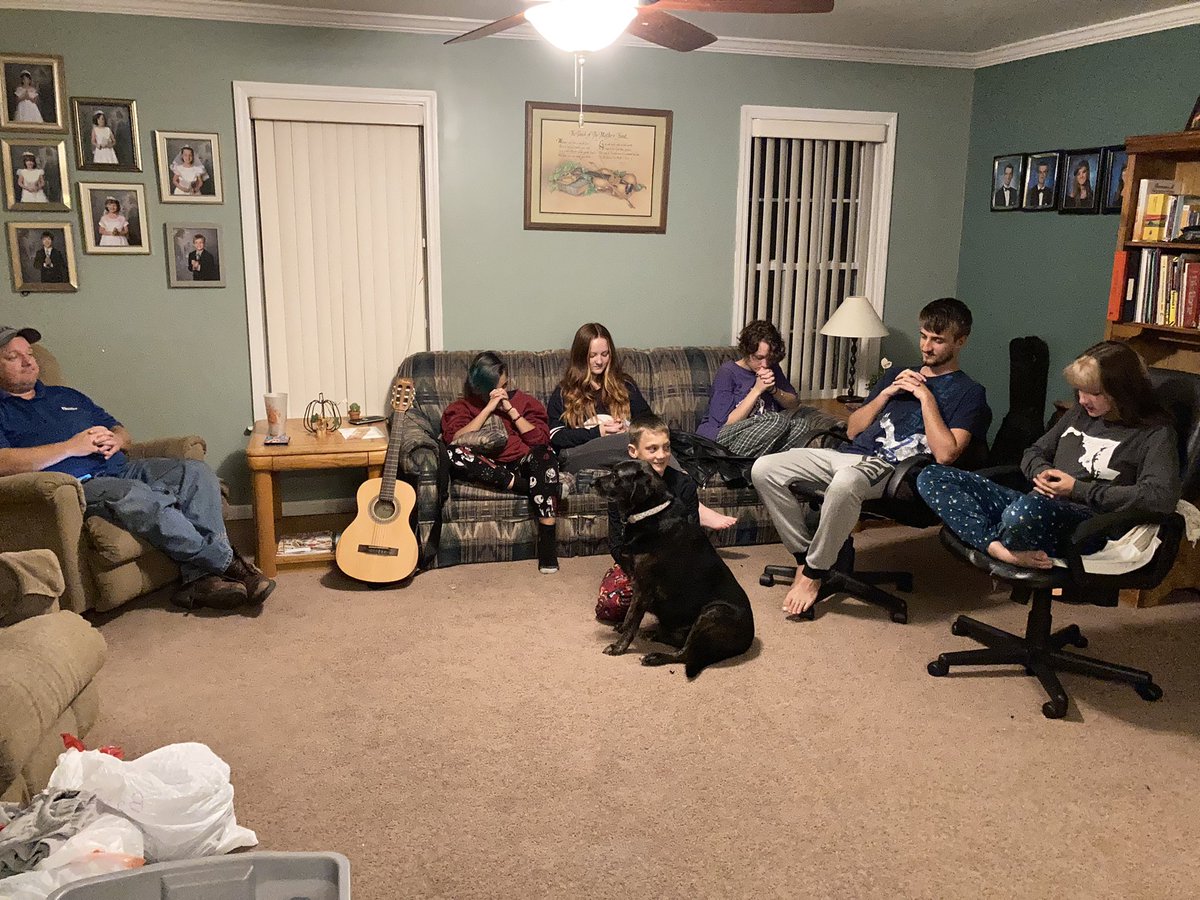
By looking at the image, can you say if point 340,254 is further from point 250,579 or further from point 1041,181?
point 1041,181

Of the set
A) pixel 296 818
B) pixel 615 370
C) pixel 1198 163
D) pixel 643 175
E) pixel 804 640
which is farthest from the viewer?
pixel 643 175

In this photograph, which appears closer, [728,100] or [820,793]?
[820,793]

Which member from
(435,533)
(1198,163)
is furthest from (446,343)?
(1198,163)

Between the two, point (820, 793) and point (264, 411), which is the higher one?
point (264, 411)

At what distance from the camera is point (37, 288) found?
4.33m

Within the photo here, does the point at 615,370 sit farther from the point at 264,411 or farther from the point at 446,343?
the point at 264,411

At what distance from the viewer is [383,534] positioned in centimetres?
397

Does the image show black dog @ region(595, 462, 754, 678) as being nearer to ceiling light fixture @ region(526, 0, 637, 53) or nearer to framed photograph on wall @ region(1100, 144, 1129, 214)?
ceiling light fixture @ region(526, 0, 637, 53)

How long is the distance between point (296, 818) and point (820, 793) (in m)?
1.33

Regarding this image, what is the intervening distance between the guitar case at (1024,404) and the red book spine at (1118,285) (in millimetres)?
697

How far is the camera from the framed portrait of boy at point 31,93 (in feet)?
13.6

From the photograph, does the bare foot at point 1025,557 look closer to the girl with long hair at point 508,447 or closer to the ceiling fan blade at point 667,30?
the ceiling fan blade at point 667,30

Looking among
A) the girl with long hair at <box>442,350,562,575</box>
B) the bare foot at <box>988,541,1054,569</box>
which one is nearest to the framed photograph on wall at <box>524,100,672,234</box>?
the girl with long hair at <box>442,350,562,575</box>

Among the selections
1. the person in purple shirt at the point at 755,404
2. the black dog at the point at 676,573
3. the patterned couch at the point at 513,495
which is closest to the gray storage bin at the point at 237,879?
the black dog at the point at 676,573
